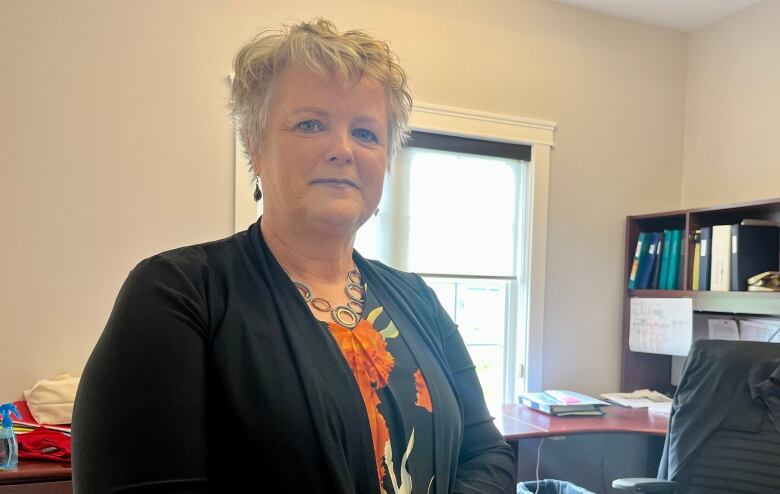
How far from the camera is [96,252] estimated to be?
2.10 metres

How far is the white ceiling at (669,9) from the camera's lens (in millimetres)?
2828

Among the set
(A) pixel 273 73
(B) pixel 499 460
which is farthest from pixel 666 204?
(A) pixel 273 73

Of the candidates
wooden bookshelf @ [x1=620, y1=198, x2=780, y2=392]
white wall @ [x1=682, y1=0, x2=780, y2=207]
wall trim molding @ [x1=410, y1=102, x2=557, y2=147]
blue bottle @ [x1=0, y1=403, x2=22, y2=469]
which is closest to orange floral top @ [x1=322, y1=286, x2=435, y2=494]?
blue bottle @ [x1=0, y1=403, x2=22, y2=469]

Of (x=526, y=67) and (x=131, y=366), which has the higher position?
(x=526, y=67)

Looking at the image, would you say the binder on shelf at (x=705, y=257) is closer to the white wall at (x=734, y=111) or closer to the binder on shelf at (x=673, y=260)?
the binder on shelf at (x=673, y=260)

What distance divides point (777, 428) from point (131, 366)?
1.82 metres

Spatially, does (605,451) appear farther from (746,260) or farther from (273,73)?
(273,73)

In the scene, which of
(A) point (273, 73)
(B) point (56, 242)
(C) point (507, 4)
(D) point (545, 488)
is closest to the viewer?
(A) point (273, 73)

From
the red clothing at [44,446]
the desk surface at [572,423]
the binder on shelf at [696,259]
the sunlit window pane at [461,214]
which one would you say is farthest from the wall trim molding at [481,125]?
the red clothing at [44,446]

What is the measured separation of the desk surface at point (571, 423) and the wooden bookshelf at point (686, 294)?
1.52 ft

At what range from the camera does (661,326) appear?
9.02 feet

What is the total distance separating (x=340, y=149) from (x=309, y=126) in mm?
61

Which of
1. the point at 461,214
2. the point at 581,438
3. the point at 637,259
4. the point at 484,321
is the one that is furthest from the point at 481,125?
the point at 581,438

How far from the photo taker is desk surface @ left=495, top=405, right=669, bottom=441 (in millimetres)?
2148
